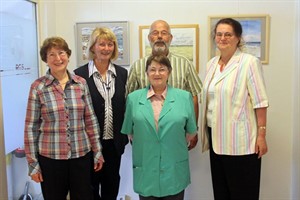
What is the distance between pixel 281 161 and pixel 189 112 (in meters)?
1.31

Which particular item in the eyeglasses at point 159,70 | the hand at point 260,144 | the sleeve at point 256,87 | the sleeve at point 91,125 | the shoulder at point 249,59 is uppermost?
the shoulder at point 249,59

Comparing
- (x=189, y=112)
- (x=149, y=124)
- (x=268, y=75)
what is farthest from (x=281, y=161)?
(x=149, y=124)

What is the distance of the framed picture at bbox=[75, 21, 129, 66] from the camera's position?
2.73 metres

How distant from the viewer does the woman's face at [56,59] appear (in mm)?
1790

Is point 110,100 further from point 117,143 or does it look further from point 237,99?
point 237,99

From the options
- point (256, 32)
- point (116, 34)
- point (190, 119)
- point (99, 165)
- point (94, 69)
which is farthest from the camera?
point (116, 34)

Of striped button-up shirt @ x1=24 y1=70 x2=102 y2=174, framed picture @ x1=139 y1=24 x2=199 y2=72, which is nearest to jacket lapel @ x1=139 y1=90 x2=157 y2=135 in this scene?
striped button-up shirt @ x1=24 y1=70 x2=102 y2=174

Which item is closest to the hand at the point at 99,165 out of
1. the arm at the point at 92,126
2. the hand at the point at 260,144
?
the arm at the point at 92,126

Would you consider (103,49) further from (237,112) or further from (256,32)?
(256,32)

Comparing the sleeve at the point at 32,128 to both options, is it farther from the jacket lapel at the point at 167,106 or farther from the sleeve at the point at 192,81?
the sleeve at the point at 192,81

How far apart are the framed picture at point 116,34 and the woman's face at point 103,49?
0.66 meters

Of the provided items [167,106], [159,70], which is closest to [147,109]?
[167,106]

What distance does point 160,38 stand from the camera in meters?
2.18

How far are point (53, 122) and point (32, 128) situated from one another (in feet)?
0.38
